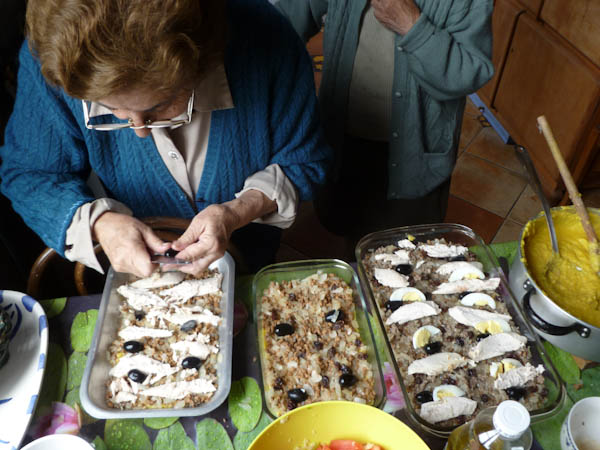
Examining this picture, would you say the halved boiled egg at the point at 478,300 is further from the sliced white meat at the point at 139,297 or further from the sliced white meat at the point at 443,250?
the sliced white meat at the point at 139,297

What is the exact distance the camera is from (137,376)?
0.88 meters

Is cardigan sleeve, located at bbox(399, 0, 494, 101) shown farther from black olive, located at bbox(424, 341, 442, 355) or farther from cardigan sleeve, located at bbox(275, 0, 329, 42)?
black olive, located at bbox(424, 341, 442, 355)

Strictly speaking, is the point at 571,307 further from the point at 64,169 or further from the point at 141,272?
the point at 64,169

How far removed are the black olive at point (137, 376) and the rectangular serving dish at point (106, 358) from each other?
5 centimetres

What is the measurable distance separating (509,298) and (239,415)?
62 cm

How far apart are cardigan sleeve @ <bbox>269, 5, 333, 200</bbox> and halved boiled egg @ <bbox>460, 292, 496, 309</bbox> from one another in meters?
0.48

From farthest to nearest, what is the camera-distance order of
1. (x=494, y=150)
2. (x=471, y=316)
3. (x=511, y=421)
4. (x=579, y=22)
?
(x=494, y=150) → (x=579, y=22) → (x=471, y=316) → (x=511, y=421)

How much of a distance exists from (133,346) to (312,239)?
1481mm

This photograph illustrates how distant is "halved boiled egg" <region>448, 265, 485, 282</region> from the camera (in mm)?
→ 1053

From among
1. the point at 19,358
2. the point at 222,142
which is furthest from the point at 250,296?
the point at 19,358

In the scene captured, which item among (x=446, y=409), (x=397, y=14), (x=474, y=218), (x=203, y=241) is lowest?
(x=474, y=218)

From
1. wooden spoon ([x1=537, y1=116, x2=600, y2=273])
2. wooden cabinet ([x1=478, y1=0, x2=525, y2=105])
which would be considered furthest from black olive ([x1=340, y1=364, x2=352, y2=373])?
wooden cabinet ([x1=478, y1=0, x2=525, y2=105])

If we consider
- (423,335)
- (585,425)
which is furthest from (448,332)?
(585,425)

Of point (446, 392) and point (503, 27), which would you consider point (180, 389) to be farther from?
point (503, 27)
